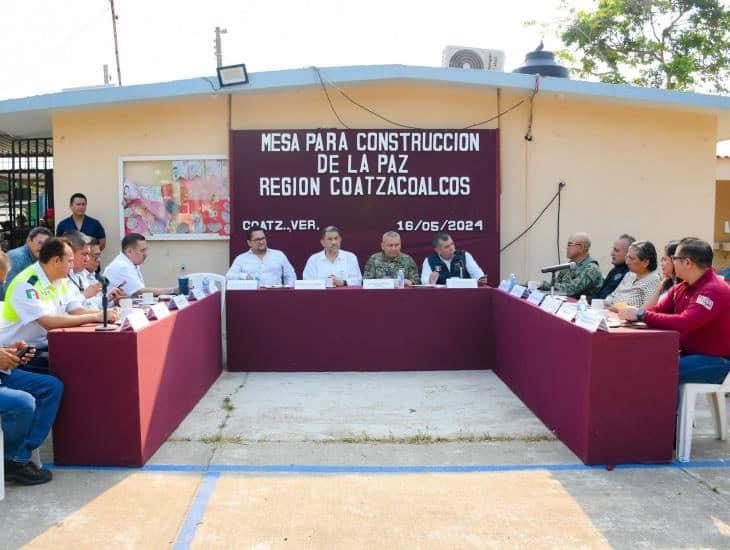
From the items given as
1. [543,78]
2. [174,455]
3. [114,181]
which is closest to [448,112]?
[543,78]

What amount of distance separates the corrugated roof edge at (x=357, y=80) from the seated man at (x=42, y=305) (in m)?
3.52

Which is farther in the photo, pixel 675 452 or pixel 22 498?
pixel 675 452

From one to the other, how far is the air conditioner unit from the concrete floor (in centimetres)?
461

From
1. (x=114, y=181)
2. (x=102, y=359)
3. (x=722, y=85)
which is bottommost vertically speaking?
(x=102, y=359)

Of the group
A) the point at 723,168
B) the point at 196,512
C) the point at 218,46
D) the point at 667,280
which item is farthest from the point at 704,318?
the point at 218,46

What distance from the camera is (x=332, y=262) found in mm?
7410

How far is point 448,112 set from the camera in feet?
26.4

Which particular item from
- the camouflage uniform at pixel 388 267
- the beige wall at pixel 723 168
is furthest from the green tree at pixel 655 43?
the camouflage uniform at pixel 388 267

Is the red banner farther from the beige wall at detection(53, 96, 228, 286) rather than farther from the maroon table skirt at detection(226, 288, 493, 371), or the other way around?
the maroon table skirt at detection(226, 288, 493, 371)

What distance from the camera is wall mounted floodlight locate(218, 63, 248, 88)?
7414mm

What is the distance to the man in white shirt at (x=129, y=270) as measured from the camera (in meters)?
6.24

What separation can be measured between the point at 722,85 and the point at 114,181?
1565 centimetres

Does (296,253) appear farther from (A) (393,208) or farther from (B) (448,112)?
(B) (448,112)

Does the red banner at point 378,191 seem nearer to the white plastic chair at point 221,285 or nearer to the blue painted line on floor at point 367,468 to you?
the white plastic chair at point 221,285
